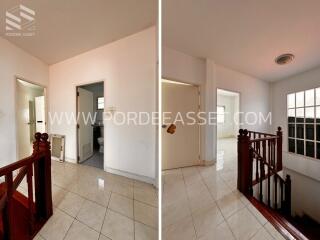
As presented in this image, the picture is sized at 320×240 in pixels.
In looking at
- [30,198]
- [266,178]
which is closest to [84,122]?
[30,198]

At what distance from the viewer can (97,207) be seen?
83 cm

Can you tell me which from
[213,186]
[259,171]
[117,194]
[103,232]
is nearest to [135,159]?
[117,194]

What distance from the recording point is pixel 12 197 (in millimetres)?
655

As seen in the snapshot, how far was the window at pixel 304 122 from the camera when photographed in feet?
1.13

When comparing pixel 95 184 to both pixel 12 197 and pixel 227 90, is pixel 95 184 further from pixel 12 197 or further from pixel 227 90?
pixel 227 90

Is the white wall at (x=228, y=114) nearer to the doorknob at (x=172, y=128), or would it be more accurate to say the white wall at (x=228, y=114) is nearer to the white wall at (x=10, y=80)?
the doorknob at (x=172, y=128)

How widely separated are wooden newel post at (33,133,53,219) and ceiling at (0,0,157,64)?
378mm

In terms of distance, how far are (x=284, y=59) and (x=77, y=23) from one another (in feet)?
2.95

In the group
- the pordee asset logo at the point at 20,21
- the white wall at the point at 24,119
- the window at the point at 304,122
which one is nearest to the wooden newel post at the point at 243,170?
the window at the point at 304,122

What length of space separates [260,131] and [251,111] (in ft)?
0.20

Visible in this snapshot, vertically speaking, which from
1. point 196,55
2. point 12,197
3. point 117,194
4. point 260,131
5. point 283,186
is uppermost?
point 196,55

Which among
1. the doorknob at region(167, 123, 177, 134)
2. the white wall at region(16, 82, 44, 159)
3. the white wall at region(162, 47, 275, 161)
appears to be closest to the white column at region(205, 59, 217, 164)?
the white wall at region(162, 47, 275, 161)

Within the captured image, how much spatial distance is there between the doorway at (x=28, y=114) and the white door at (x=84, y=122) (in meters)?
0.15

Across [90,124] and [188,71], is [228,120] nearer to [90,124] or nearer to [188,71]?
[188,71]
